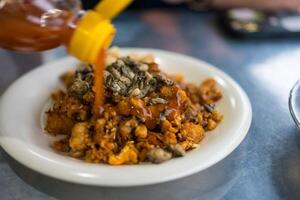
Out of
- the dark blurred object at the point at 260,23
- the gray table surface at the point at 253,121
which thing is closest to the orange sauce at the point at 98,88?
the gray table surface at the point at 253,121

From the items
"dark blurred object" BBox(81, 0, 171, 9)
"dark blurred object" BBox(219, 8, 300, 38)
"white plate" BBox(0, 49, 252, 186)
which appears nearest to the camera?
"white plate" BBox(0, 49, 252, 186)

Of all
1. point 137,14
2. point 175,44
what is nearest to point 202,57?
point 175,44

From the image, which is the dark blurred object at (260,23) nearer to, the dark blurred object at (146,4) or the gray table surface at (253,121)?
the gray table surface at (253,121)

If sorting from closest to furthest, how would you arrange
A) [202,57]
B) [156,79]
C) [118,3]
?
[118,3] → [156,79] → [202,57]

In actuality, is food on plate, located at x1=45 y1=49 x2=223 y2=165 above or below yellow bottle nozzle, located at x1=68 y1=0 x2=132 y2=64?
below

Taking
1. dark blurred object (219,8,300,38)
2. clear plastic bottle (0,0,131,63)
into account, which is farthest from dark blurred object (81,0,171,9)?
clear plastic bottle (0,0,131,63)

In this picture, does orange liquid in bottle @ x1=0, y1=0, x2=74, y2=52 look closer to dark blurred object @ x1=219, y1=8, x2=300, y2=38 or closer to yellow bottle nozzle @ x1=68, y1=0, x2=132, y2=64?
yellow bottle nozzle @ x1=68, y1=0, x2=132, y2=64

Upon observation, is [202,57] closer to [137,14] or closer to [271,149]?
[137,14]
